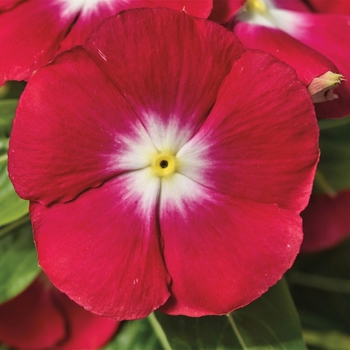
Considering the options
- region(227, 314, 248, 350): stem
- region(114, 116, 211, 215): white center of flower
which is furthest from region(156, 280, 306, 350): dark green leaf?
region(114, 116, 211, 215): white center of flower

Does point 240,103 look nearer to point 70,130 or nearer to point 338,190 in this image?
point 70,130

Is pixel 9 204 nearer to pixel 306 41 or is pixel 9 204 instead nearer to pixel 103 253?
pixel 103 253

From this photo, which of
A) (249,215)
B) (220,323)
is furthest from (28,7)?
(220,323)

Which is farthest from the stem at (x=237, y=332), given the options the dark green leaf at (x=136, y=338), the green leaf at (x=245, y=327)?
the dark green leaf at (x=136, y=338)

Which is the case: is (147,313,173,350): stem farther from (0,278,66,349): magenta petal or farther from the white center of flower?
the white center of flower

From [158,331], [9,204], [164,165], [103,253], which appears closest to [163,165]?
[164,165]

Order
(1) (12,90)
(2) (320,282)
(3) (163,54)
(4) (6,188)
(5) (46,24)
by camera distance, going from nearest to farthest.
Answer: (3) (163,54) < (5) (46,24) < (4) (6,188) < (1) (12,90) < (2) (320,282)
